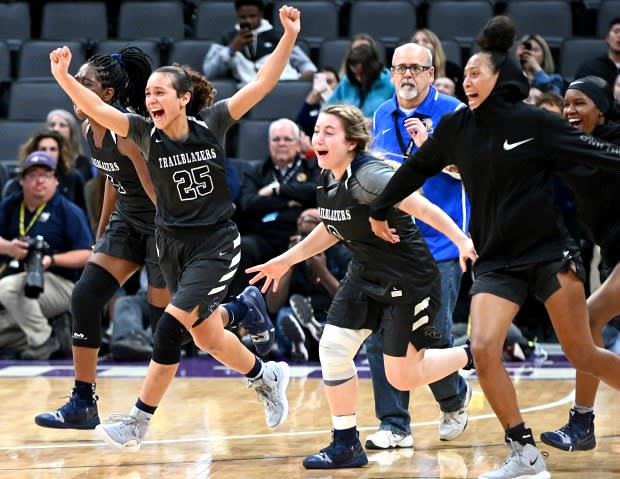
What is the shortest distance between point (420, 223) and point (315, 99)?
159 inches

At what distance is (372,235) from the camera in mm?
4906

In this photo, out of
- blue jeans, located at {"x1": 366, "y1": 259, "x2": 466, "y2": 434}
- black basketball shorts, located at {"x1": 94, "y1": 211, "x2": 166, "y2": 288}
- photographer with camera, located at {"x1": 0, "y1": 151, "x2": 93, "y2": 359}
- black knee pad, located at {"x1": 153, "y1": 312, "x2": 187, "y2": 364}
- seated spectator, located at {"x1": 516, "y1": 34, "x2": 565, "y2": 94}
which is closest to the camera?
black knee pad, located at {"x1": 153, "y1": 312, "x2": 187, "y2": 364}

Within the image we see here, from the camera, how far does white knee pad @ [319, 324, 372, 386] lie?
4.95 m

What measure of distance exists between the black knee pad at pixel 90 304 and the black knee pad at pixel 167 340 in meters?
0.75

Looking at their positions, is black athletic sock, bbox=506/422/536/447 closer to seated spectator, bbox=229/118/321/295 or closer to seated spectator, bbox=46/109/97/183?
seated spectator, bbox=229/118/321/295

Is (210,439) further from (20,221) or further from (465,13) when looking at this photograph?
(465,13)

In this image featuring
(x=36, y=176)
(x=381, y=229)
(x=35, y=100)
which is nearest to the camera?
(x=381, y=229)

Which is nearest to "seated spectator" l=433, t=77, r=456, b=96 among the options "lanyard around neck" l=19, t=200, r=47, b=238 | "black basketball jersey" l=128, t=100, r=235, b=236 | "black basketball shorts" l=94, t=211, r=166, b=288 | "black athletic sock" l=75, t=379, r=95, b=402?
"lanyard around neck" l=19, t=200, r=47, b=238

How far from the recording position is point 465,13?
10.9 metres

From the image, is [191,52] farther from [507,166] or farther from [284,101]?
[507,166]

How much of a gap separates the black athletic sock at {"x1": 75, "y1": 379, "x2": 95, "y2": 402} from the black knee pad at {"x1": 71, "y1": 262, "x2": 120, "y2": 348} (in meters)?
0.18

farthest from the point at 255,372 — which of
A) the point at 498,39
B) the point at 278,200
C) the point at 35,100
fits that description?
the point at 35,100

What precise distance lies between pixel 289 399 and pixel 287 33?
8.28 ft

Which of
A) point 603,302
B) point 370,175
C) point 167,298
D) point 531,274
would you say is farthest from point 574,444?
point 167,298
